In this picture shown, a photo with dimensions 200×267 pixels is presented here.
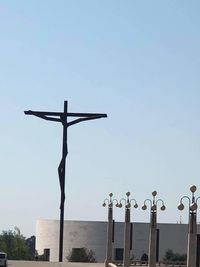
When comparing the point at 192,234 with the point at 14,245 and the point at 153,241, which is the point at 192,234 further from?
the point at 14,245

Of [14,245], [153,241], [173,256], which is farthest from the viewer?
[14,245]

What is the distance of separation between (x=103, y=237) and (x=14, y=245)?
1564cm

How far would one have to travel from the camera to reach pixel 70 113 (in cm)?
5078

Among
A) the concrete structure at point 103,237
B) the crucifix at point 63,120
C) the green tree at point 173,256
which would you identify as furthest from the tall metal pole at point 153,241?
the concrete structure at point 103,237

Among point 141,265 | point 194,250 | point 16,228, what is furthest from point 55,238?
point 194,250

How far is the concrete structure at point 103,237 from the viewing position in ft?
337

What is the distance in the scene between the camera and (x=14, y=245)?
4500 inches

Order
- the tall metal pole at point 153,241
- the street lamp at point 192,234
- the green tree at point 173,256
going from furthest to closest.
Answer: the green tree at point 173,256 < the tall metal pole at point 153,241 < the street lamp at point 192,234

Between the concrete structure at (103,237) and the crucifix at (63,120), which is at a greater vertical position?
the crucifix at (63,120)

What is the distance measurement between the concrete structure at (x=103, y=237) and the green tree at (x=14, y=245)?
3.93 m

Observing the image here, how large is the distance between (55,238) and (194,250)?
246 ft

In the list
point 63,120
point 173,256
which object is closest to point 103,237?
point 173,256

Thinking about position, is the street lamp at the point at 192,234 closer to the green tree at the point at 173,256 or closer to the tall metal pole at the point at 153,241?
the tall metal pole at the point at 153,241

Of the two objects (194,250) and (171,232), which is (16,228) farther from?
(194,250)
